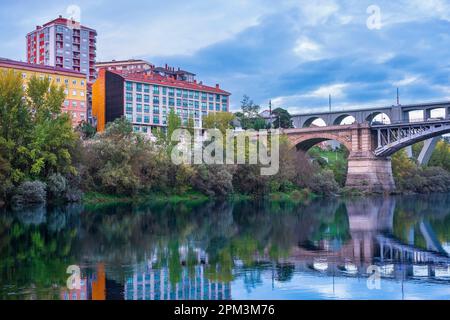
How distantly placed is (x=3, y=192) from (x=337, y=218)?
934 inches

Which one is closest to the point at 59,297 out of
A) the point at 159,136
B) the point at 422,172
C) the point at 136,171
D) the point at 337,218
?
the point at 337,218

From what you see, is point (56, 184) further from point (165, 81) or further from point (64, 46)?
point (64, 46)

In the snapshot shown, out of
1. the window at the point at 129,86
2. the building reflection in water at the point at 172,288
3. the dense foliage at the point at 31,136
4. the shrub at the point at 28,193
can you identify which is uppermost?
the window at the point at 129,86

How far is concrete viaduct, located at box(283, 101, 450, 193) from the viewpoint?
67875 mm

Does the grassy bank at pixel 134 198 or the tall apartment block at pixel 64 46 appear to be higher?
the tall apartment block at pixel 64 46

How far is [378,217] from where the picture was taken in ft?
115

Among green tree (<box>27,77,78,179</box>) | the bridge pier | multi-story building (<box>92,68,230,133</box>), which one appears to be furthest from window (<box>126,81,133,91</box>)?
green tree (<box>27,77,78,179</box>)

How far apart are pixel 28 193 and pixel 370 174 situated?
43.9 meters

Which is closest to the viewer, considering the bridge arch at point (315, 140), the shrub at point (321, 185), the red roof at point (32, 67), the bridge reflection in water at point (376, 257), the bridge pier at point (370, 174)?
the bridge reflection in water at point (376, 257)

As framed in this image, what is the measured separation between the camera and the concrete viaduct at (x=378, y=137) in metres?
67.9

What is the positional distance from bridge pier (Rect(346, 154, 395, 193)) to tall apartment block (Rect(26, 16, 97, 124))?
166 feet

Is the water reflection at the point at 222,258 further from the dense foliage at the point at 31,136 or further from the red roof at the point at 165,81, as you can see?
the red roof at the point at 165,81

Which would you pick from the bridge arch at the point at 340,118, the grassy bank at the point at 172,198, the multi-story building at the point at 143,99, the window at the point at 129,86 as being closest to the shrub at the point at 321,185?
the grassy bank at the point at 172,198

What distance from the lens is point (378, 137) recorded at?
7156cm
